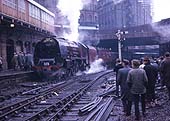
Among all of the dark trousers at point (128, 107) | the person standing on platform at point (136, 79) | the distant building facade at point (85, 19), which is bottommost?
the dark trousers at point (128, 107)

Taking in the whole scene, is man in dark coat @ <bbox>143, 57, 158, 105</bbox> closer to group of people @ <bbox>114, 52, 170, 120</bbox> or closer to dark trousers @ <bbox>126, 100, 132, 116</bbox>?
group of people @ <bbox>114, 52, 170, 120</bbox>

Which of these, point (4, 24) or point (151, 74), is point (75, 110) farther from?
point (4, 24)

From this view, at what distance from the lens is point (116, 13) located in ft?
259

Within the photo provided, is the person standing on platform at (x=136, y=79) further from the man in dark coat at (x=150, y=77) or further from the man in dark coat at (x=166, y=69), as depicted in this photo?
the man in dark coat at (x=166, y=69)

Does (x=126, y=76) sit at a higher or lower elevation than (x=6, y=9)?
lower

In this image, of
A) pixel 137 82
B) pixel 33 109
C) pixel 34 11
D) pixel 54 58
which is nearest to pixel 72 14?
pixel 34 11

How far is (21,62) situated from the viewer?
23.8 meters

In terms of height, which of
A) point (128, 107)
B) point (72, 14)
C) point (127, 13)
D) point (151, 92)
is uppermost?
point (127, 13)

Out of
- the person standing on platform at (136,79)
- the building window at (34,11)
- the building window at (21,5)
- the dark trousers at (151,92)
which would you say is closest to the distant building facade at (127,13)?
the building window at (34,11)

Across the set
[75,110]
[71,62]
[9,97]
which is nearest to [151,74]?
[75,110]

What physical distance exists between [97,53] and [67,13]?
5.48 m

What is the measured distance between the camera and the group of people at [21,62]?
23.3m

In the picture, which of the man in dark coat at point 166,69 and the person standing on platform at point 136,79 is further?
the man in dark coat at point 166,69

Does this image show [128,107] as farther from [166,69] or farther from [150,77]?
[166,69]
